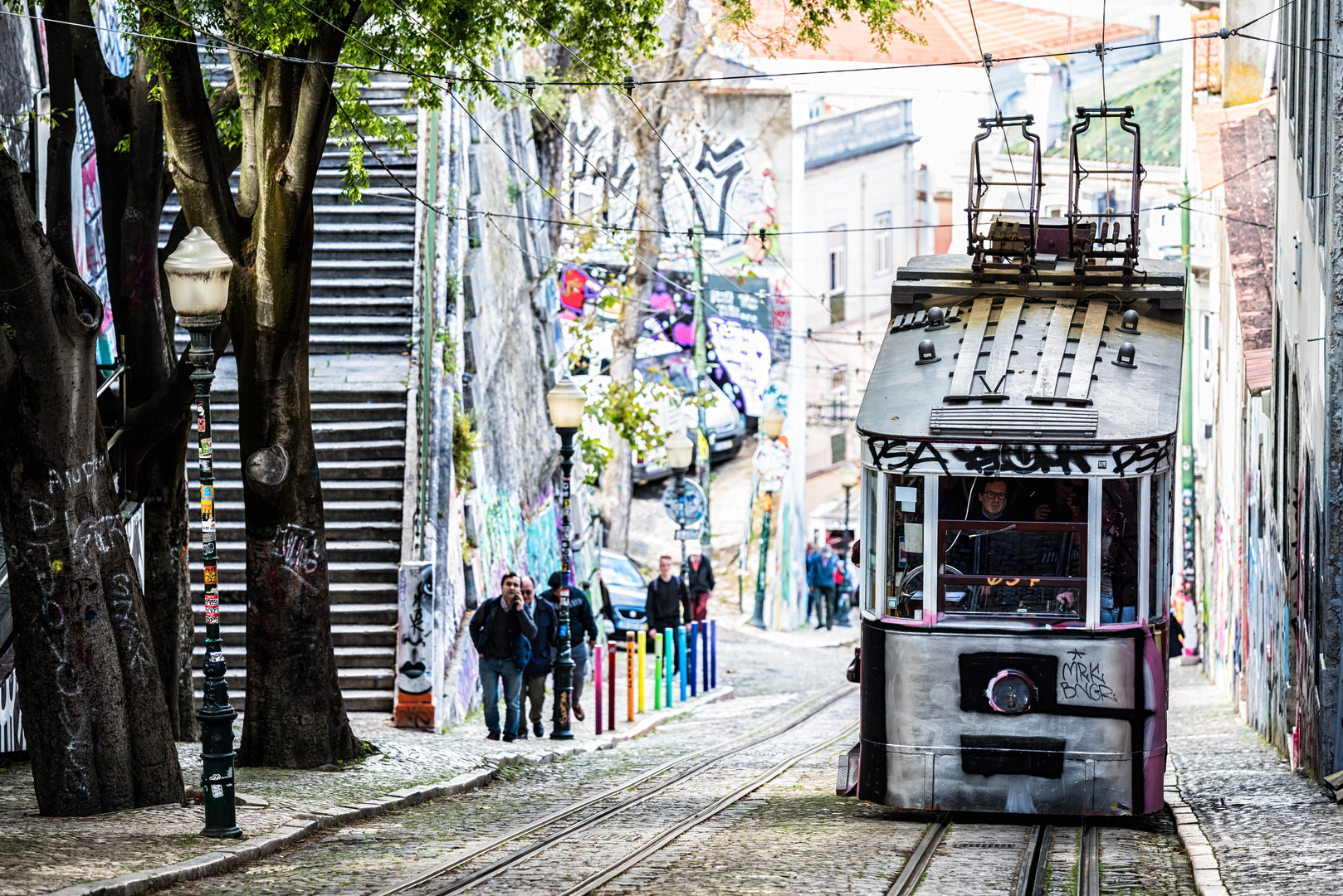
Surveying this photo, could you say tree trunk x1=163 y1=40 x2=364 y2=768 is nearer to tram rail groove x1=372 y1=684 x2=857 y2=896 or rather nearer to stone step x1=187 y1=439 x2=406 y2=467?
tram rail groove x1=372 y1=684 x2=857 y2=896

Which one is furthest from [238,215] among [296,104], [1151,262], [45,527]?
[1151,262]

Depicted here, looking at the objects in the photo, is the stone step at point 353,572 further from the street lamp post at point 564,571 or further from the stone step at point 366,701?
the street lamp post at point 564,571

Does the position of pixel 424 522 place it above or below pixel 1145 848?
above

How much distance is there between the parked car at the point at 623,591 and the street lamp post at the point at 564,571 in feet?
40.0

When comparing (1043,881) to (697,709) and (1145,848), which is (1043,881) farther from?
(697,709)

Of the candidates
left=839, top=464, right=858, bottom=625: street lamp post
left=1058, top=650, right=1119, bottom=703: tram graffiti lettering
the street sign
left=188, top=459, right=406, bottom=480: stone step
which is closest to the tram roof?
left=1058, top=650, right=1119, bottom=703: tram graffiti lettering

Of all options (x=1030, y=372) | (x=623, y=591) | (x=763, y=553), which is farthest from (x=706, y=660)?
(x=763, y=553)

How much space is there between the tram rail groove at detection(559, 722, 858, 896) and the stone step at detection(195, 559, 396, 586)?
499cm

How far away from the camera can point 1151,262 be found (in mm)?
13484

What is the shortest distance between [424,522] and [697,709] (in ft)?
18.0

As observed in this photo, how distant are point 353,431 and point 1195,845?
41.4 feet

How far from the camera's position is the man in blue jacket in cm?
1830

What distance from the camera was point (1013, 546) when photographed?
37.7 feet

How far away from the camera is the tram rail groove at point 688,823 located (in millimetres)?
9898
